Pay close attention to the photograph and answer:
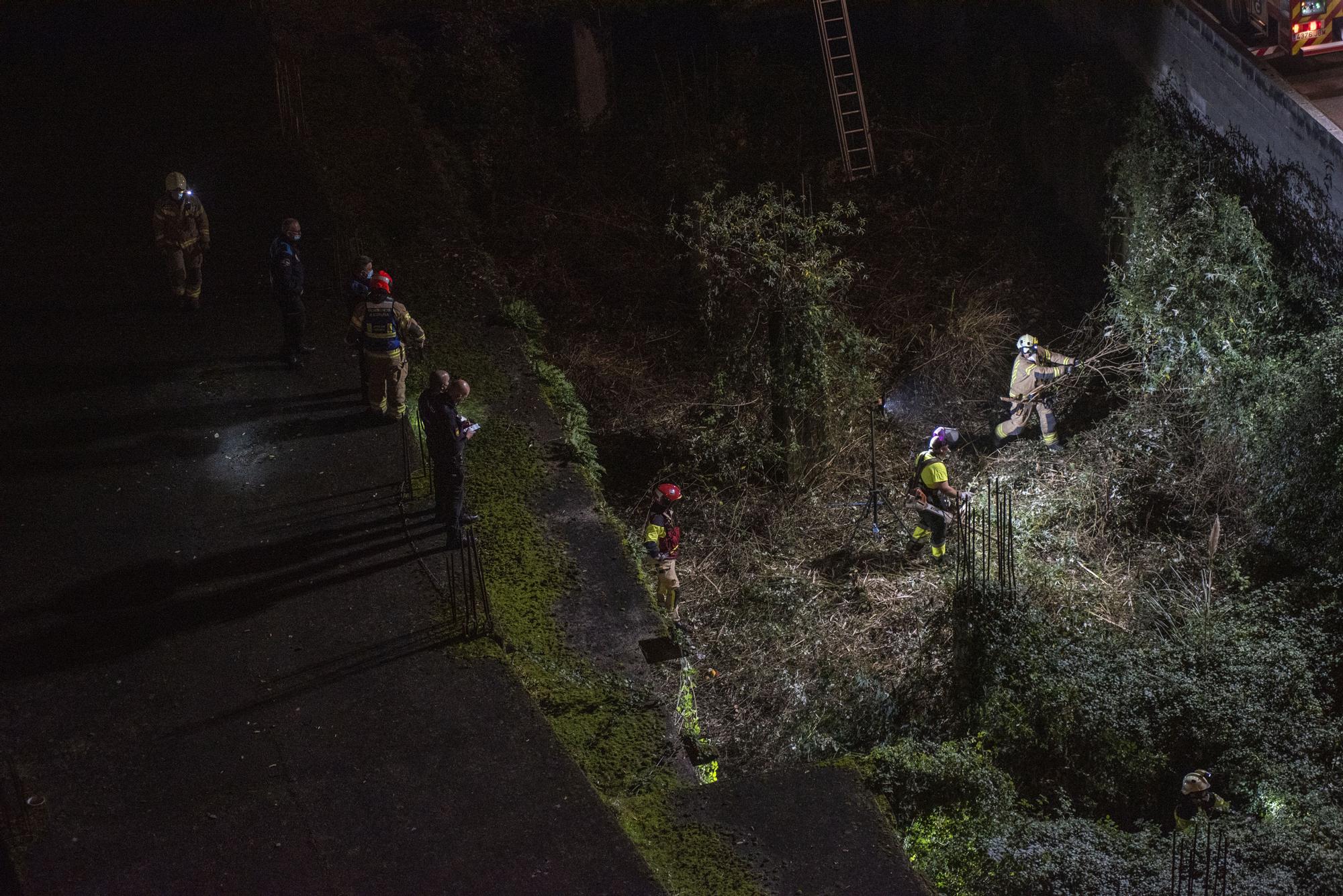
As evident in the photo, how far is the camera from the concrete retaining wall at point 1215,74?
12734 mm

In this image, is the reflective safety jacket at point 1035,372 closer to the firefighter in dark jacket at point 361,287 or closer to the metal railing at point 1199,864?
the metal railing at point 1199,864

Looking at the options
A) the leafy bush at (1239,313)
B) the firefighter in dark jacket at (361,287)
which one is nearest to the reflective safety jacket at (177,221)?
the firefighter in dark jacket at (361,287)

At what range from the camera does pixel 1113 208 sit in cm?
1491

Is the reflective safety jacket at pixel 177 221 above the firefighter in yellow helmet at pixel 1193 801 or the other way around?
above

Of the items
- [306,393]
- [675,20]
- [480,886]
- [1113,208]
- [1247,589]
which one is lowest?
[480,886]

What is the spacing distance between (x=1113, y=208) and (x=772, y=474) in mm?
5061

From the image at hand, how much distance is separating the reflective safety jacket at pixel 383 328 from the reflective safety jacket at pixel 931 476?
434 cm

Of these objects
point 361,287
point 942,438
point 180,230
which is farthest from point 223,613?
point 942,438

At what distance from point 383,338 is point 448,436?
1447 mm

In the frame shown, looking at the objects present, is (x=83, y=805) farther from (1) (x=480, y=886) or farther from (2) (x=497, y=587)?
(2) (x=497, y=587)

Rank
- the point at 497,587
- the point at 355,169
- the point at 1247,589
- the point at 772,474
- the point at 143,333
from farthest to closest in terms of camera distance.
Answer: the point at 355,169
the point at 772,474
the point at 143,333
the point at 1247,589
the point at 497,587

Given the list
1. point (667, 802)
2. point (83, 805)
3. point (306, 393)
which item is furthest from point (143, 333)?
point (667, 802)

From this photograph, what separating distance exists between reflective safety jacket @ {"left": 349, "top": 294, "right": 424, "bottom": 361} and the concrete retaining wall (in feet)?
27.0

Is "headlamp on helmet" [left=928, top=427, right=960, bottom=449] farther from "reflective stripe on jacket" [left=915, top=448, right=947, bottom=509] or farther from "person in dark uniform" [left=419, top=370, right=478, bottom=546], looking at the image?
"person in dark uniform" [left=419, top=370, right=478, bottom=546]
